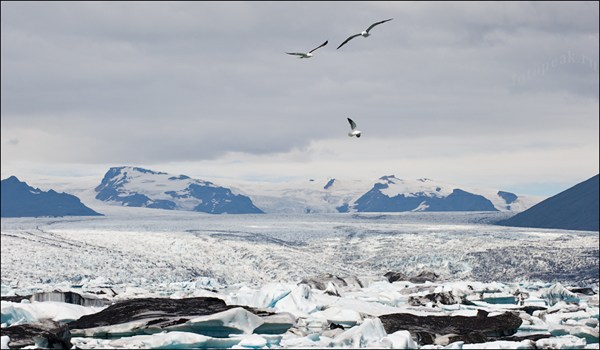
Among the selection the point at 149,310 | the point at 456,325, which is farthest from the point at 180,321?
the point at 456,325

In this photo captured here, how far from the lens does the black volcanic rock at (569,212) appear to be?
295ft

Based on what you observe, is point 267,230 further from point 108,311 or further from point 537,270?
point 108,311

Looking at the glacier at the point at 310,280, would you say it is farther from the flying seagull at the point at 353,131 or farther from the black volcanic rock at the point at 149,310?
the flying seagull at the point at 353,131

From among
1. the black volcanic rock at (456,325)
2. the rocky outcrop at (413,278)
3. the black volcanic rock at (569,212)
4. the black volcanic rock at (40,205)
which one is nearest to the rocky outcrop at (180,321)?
the black volcanic rock at (456,325)

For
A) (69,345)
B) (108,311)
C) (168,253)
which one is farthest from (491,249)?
(69,345)

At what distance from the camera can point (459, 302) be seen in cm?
2786

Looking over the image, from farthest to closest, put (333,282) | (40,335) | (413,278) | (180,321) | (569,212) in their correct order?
(569,212), (413,278), (333,282), (180,321), (40,335)

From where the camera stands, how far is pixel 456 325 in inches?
833

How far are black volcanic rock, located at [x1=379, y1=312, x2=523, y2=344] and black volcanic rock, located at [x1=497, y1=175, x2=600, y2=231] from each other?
6390 cm

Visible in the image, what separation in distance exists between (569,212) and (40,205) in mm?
126715

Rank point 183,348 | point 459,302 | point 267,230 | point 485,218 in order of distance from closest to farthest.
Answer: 1. point 183,348
2. point 459,302
3. point 267,230
4. point 485,218

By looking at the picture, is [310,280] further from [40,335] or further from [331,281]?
[40,335]

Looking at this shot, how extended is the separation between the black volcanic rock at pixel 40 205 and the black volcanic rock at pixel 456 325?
5889 inches

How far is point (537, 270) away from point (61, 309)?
1106 inches
